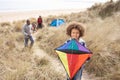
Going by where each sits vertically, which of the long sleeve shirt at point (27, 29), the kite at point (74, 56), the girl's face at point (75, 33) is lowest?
the long sleeve shirt at point (27, 29)

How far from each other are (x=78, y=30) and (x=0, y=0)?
60787mm

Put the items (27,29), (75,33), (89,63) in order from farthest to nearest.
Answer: (27,29), (89,63), (75,33)

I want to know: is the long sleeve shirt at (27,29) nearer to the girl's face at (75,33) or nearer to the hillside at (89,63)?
the hillside at (89,63)

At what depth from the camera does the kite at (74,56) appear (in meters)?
5.51

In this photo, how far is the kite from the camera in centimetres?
551

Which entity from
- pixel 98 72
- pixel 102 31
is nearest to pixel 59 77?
pixel 98 72

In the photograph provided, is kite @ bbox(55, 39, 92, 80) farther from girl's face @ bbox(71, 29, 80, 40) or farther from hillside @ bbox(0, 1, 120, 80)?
hillside @ bbox(0, 1, 120, 80)

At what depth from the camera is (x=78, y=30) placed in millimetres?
5473

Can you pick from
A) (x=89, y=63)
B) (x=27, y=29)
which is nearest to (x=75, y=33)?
(x=89, y=63)

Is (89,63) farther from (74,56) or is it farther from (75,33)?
(75,33)

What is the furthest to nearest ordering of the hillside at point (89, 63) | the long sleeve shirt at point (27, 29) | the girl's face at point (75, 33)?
1. the long sleeve shirt at point (27, 29)
2. the hillside at point (89, 63)
3. the girl's face at point (75, 33)

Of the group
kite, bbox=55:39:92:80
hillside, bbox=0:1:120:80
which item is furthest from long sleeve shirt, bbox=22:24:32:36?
kite, bbox=55:39:92:80

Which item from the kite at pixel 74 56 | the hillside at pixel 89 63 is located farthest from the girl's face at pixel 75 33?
the hillside at pixel 89 63

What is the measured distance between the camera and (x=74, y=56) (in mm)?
5562
